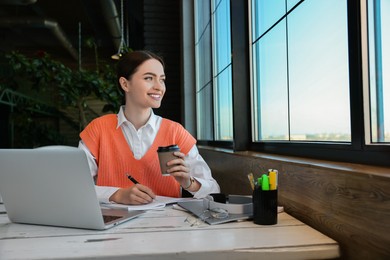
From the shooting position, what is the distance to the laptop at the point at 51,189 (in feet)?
3.40

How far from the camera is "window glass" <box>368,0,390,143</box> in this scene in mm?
1016

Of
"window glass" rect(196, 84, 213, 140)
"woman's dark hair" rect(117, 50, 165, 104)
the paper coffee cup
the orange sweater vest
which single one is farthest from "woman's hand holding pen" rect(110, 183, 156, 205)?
"window glass" rect(196, 84, 213, 140)

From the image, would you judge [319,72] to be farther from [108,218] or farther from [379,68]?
[108,218]

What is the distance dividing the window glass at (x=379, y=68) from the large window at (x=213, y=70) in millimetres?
1772

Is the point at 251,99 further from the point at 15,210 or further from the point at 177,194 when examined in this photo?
the point at 15,210

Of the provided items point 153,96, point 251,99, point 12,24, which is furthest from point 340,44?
point 12,24

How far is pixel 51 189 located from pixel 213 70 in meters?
2.59

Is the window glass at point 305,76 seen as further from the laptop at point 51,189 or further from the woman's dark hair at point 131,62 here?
the laptop at point 51,189

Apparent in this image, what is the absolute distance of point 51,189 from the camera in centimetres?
108

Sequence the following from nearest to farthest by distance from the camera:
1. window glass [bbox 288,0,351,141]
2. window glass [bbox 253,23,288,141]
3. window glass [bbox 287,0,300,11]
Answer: window glass [bbox 288,0,351,141] < window glass [bbox 287,0,300,11] < window glass [bbox 253,23,288,141]

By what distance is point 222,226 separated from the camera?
1.08m

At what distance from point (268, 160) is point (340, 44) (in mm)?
487

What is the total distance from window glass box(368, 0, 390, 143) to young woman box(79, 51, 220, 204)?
78 cm

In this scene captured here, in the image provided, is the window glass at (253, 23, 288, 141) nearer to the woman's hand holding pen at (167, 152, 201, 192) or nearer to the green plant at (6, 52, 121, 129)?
the woman's hand holding pen at (167, 152, 201, 192)
